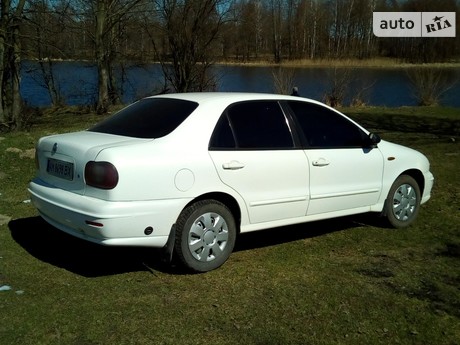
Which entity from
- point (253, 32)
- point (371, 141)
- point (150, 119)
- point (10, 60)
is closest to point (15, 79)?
point (10, 60)

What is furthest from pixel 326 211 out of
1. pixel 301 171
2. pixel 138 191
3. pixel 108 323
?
pixel 108 323

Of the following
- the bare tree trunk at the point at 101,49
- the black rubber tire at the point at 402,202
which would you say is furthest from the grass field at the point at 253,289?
the bare tree trunk at the point at 101,49

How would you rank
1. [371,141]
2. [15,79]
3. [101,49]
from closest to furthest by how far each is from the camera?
[371,141] → [15,79] → [101,49]

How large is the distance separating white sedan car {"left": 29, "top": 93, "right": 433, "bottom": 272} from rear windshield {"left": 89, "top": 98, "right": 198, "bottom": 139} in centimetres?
1

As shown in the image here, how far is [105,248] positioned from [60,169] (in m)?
1.08

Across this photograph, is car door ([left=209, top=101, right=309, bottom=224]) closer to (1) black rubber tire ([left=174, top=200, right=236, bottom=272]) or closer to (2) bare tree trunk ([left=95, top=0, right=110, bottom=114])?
(1) black rubber tire ([left=174, top=200, right=236, bottom=272])

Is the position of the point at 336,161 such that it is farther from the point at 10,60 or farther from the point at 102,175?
the point at 10,60

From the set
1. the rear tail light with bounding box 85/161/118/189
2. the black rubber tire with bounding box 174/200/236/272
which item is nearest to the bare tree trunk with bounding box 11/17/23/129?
the rear tail light with bounding box 85/161/118/189

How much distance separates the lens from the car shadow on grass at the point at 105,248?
489cm

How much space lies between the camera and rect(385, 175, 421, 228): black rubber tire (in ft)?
20.3

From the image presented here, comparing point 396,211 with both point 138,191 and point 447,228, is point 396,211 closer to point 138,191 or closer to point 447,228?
point 447,228

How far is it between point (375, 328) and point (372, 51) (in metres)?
49.5

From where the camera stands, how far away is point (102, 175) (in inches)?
167

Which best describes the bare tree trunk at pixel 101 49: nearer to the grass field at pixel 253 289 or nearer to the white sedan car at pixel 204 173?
the grass field at pixel 253 289
